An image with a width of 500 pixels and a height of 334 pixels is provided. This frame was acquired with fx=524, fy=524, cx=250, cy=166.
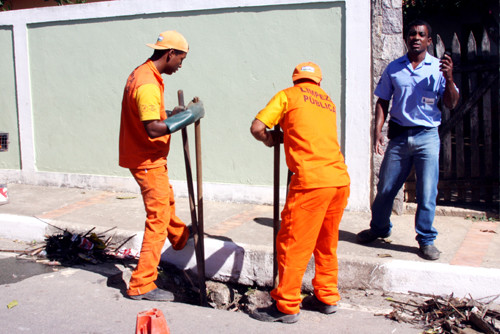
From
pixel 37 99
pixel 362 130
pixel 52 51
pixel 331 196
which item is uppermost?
pixel 52 51

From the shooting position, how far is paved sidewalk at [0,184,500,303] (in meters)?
4.02

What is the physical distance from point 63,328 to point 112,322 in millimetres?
318

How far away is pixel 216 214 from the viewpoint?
5.87 meters

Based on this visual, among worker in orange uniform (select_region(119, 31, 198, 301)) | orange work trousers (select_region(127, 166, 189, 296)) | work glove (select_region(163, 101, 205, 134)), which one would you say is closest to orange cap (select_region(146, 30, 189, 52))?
worker in orange uniform (select_region(119, 31, 198, 301))

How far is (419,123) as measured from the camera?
4.31 m

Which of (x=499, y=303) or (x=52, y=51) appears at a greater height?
(x=52, y=51)

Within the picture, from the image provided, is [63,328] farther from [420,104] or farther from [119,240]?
[420,104]

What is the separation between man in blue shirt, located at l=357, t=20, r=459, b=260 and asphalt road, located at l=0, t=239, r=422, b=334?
84 cm

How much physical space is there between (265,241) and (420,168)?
1.53 meters

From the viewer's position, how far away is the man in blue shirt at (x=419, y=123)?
428 cm

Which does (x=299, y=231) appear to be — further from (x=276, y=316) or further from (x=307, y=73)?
(x=307, y=73)

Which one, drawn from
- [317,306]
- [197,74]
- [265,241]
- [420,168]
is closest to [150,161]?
[265,241]

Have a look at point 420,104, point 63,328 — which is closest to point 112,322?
point 63,328

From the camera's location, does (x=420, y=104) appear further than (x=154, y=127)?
Yes
